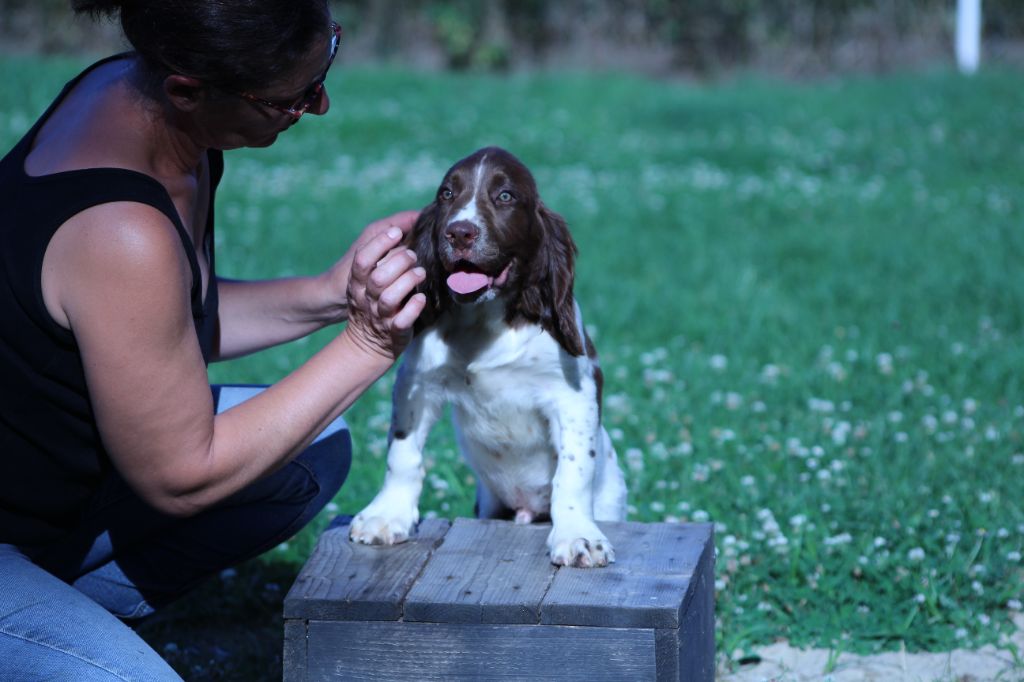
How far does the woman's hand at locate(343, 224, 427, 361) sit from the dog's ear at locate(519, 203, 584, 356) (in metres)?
0.36

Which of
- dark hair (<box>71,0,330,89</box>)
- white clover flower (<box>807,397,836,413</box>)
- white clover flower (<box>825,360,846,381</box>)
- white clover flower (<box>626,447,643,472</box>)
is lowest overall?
white clover flower (<box>825,360,846,381</box>)

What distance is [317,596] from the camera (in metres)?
2.67

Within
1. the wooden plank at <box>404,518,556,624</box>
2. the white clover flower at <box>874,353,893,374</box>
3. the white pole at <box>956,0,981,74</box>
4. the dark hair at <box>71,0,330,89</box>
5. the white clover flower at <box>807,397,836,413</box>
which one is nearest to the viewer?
the dark hair at <box>71,0,330,89</box>

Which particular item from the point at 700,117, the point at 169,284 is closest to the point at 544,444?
the point at 169,284

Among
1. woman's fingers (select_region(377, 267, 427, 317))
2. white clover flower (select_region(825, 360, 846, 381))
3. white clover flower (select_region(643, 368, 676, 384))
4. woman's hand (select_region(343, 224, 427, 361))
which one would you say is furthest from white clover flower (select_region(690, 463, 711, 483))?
woman's fingers (select_region(377, 267, 427, 317))

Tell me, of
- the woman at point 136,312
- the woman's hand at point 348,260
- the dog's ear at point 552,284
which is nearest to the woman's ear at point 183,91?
the woman at point 136,312

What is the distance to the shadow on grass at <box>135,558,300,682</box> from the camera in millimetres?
3506

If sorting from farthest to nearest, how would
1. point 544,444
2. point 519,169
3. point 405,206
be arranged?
Result: point 405,206
point 544,444
point 519,169

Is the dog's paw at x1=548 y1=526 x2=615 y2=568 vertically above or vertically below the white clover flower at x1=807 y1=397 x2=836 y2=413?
above

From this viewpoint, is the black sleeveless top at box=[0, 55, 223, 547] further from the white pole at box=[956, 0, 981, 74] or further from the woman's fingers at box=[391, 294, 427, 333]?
the white pole at box=[956, 0, 981, 74]

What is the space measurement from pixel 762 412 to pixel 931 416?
0.64 m

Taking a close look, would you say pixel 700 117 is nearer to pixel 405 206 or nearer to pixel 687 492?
pixel 405 206

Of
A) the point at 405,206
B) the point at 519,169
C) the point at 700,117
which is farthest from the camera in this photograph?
the point at 700,117

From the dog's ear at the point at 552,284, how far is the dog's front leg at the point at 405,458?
323 millimetres
